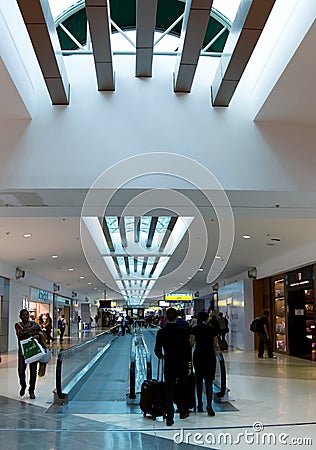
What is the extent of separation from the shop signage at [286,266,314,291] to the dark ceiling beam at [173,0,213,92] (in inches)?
466

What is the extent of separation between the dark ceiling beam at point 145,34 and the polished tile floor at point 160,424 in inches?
170

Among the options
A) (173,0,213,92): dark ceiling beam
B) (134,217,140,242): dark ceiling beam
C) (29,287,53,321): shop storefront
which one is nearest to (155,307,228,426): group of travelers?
(173,0,213,92): dark ceiling beam

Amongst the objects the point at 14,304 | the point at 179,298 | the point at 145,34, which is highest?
the point at 145,34

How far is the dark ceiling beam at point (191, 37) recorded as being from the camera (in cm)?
466

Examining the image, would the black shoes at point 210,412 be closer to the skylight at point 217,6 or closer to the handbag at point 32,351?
the handbag at point 32,351

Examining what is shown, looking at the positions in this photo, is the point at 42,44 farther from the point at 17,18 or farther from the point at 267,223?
the point at 267,223

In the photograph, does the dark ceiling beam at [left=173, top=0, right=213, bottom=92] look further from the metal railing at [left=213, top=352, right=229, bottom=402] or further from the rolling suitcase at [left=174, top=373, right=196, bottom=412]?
the metal railing at [left=213, top=352, right=229, bottom=402]

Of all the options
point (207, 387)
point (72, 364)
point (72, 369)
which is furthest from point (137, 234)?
point (207, 387)

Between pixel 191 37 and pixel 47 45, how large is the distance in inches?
55.7

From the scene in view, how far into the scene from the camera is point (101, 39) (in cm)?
522

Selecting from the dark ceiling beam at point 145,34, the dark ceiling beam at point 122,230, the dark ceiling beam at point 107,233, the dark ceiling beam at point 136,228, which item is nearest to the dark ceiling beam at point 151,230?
the dark ceiling beam at point 136,228

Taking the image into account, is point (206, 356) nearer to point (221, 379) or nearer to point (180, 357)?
point (180, 357)

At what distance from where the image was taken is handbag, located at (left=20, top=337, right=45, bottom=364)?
8.77 m

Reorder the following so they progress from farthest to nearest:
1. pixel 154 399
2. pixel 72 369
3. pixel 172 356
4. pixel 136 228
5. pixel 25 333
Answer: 1. pixel 136 228
2. pixel 72 369
3. pixel 25 333
4. pixel 154 399
5. pixel 172 356
